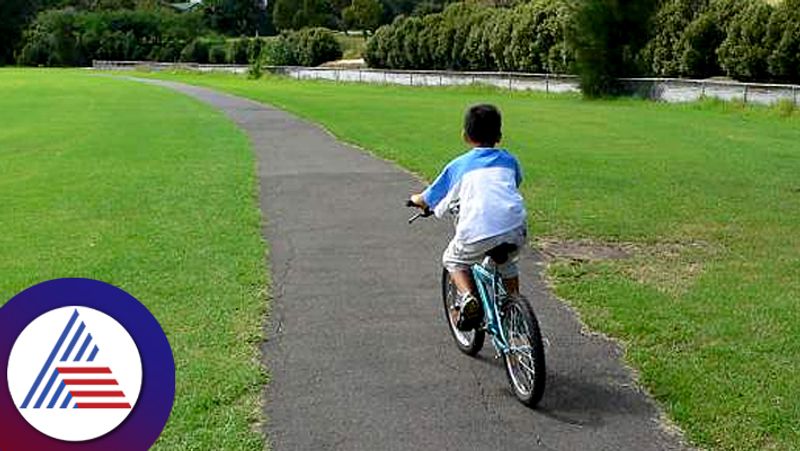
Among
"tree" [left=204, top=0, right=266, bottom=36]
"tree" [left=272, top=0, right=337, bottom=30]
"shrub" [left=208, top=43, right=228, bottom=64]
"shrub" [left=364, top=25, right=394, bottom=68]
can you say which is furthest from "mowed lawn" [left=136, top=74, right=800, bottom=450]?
"tree" [left=204, top=0, right=266, bottom=36]

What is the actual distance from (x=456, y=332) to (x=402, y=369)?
592 mm

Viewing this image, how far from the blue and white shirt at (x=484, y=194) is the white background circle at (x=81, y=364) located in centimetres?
255

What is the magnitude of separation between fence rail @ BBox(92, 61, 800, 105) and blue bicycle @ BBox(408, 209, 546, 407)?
89.7 ft

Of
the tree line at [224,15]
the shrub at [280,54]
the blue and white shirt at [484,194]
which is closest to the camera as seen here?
the blue and white shirt at [484,194]

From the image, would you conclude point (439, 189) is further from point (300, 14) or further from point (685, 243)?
point (300, 14)

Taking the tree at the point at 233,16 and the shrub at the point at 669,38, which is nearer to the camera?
the shrub at the point at 669,38

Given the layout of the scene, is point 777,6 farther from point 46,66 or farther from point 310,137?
point 46,66

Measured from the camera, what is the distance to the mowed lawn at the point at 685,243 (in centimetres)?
564

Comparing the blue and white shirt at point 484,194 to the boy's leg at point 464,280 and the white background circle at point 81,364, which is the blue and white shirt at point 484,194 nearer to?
the boy's leg at point 464,280

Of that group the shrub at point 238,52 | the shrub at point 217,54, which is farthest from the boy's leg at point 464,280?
the shrub at point 217,54

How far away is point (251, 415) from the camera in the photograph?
5277 millimetres

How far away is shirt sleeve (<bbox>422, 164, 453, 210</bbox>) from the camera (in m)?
5.89

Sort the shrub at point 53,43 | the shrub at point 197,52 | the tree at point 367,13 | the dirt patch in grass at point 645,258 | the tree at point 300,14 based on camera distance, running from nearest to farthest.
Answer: the dirt patch in grass at point 645,258, the shrub at point 197,52, the tree at point 367,13, the tree at point 300,14, the shrub at point 53,43

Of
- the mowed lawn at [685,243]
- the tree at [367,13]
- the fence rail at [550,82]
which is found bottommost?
the fence rail at [550,82]
